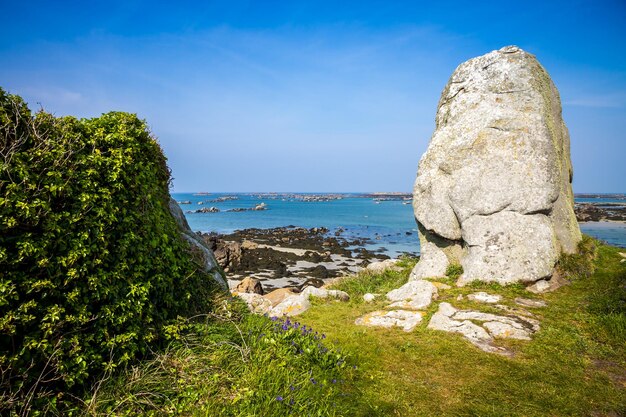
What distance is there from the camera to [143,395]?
4.59 m

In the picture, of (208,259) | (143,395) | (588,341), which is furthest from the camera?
(208,259)

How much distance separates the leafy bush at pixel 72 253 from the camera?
3.88m

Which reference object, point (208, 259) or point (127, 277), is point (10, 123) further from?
point (208, 259)

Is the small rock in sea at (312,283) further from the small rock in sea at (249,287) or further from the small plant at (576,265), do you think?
the small plant at (576,265)

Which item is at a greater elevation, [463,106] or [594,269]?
[463,106]

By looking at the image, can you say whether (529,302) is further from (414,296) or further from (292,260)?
(292,260)

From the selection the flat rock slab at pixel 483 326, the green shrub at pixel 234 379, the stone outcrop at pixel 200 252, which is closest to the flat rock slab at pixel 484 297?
the flat rock slab at pixel 483 326

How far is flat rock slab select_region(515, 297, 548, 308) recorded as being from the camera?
30.9ft

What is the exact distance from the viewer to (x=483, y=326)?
8.22 meters

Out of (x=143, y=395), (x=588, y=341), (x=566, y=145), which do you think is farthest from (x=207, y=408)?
(x=566, y=145)

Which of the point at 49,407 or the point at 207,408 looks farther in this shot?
the point at 207,408

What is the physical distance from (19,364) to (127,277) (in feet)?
4.98

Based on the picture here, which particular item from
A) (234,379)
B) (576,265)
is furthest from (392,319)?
(576,265)

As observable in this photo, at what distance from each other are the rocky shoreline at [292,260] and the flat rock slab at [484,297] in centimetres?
1280
